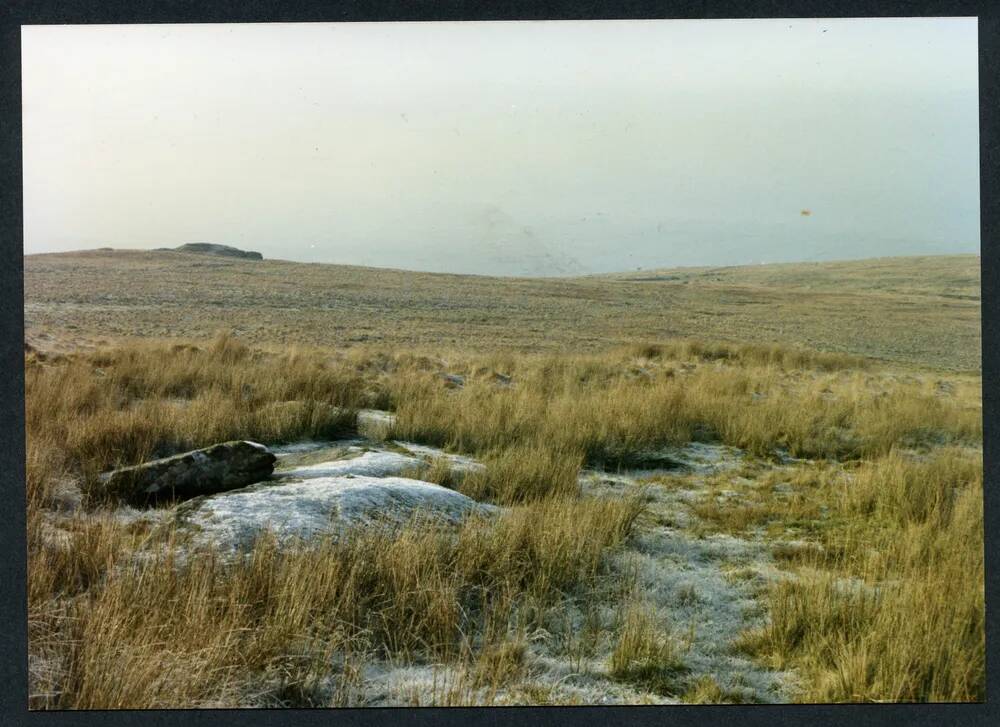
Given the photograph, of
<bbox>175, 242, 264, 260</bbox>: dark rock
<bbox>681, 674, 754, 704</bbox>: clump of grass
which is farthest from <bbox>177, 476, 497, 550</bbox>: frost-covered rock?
<bbox>175, 242, 264, 260</bbox>: dark rock

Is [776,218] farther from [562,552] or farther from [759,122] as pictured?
[562,552]

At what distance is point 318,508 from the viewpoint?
4152 mm

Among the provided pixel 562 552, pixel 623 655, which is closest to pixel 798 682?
pixel 623 655

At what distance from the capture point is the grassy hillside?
572 inches

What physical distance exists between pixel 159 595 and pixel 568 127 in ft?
19.0

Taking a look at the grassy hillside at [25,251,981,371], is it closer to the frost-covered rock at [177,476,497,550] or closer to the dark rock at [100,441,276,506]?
the dark rock at [100,441,276,506]

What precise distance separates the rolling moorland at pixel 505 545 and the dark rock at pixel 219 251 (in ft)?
75.0

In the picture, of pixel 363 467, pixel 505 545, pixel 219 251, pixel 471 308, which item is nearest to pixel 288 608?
pixel 505 545

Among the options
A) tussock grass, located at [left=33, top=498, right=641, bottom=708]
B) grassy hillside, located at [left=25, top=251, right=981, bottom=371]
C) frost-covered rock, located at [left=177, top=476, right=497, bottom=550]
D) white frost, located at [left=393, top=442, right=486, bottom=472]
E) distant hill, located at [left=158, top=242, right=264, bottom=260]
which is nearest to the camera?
tussock grass, located at [left=33, top=498, right=641, bottom=708]

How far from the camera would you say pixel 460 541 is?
391 cm

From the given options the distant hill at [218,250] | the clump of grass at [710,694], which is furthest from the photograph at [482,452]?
the distant hill at [218,250]

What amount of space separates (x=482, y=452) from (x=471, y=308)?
1447cm

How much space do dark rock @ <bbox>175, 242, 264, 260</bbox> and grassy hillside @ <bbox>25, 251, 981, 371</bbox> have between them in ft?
4.14

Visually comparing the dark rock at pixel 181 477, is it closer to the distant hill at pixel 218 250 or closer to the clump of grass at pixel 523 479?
the clump of grass at pixel 523 479
